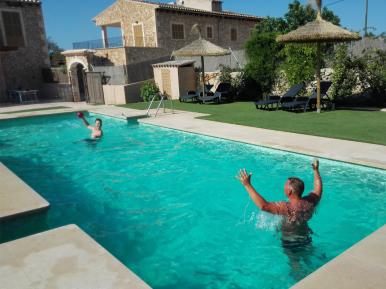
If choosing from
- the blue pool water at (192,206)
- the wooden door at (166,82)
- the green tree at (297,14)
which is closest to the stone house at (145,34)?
the wooden door at (166,82)

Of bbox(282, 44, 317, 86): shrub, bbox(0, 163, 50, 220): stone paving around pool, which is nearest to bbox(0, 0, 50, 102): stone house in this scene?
bbox(282, 44, 317, 86): shrub

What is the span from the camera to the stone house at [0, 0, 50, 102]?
969 inches

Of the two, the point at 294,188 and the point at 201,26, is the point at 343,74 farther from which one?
the point at 201,26

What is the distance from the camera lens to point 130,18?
29.8m

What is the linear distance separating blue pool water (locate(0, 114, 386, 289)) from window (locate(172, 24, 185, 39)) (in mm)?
20367

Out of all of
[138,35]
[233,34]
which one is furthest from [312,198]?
[233,34]

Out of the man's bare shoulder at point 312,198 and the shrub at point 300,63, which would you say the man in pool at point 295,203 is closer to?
the man's bare shoulder at point 312,198

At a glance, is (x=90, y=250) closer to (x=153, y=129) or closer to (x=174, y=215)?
(x=174, y=215)

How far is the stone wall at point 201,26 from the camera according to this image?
28.1m

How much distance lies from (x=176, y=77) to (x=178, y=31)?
34.9 feet

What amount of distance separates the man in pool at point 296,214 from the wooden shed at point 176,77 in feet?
54.2

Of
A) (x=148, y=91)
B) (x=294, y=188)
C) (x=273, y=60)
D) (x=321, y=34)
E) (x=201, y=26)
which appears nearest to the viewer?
(x=294, y=188)

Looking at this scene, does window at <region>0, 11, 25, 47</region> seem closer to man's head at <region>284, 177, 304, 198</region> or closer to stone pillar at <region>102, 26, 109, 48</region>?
stone pillar at <region>102, 26, 109, 48</region>

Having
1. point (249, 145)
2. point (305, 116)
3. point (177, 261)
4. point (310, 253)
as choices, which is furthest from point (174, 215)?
point (305, 116)
